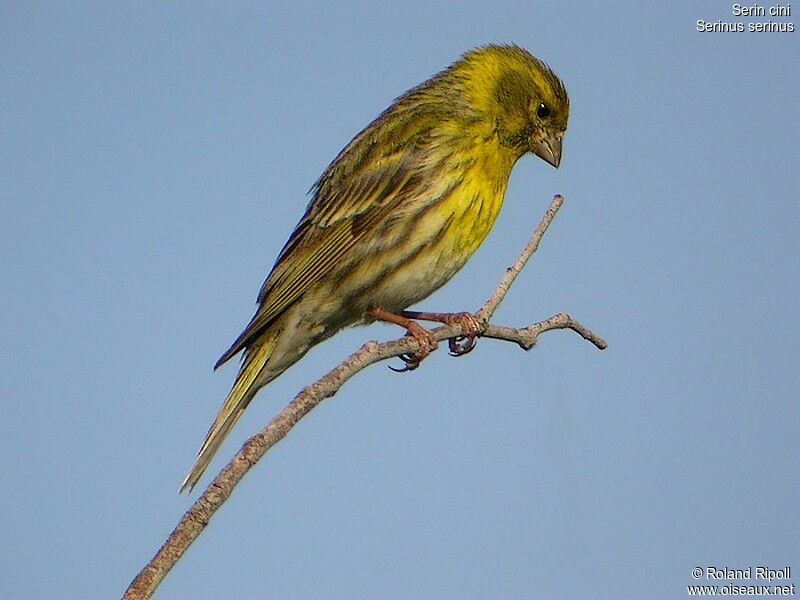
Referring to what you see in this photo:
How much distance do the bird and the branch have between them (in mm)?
517

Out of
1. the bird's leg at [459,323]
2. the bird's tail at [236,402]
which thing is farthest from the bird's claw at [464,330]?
the bird's tail at [236,402]

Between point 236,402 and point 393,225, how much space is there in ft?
4.14

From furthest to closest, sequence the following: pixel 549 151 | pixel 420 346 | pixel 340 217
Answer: pixel 549 151, pixel 340 217, pixel 420 346

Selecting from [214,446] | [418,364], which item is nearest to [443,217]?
[418,364]

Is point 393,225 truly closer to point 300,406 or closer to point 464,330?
point 464,330

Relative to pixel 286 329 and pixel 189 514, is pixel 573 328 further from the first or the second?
pixel 189 514

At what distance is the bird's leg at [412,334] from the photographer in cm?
551

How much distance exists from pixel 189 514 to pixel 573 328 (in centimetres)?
232

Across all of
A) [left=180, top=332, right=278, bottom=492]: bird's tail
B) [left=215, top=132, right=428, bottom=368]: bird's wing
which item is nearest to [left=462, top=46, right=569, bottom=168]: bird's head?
[left=215, top=132, right=428, bottom=368]: bird's wing

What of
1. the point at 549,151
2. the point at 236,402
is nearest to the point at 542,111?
the point at 549,151

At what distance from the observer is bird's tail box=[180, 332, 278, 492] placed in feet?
17.6

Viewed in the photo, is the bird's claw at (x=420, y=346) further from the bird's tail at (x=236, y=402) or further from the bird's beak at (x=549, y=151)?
the bird's beak at (x=549, y=151)

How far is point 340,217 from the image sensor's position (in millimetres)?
6160

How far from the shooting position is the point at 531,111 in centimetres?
654
